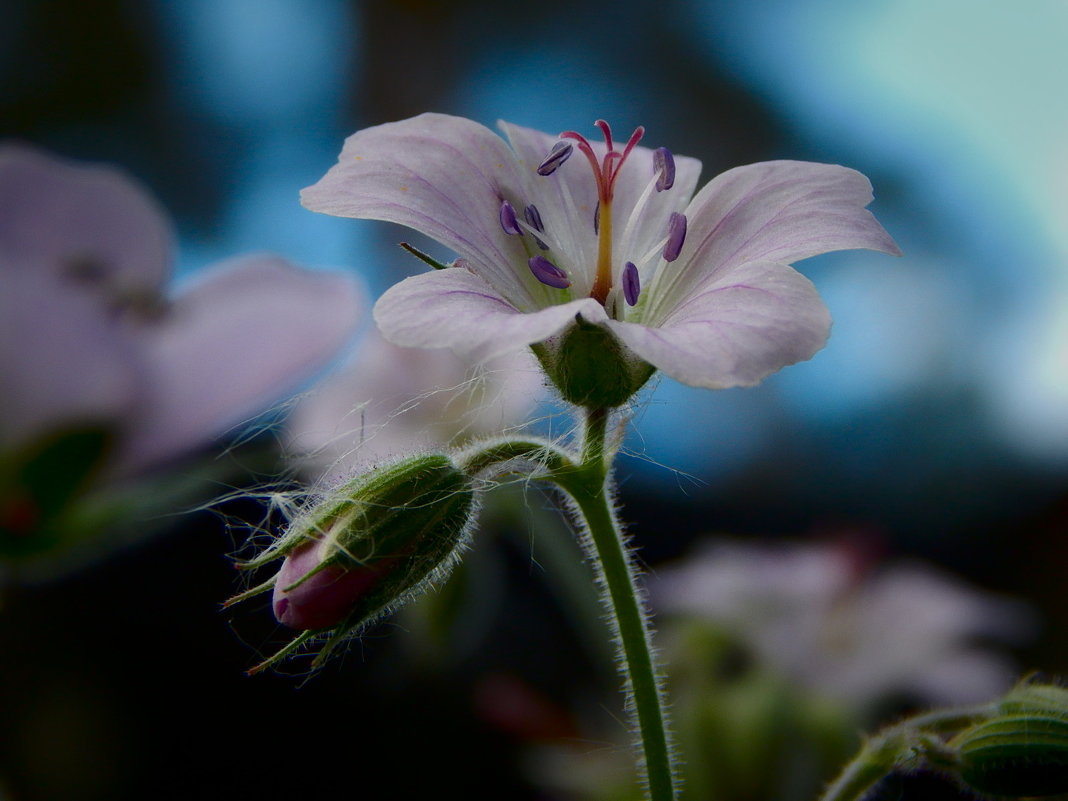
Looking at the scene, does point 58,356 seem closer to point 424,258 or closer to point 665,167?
point 424,258

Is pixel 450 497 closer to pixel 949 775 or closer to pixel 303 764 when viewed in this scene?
pixel 949 775

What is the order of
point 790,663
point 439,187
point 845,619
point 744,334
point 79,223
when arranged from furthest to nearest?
1. point 845,619
2. point 790,663
3. point 79,223
4. point 439,187
5. point 744,334

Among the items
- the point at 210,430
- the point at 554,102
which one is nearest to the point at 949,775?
the point at 210,430

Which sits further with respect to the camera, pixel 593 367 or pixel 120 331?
pixel 120 331

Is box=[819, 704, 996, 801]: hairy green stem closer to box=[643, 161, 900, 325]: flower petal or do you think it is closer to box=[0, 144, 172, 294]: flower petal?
box=[643, 161, 900, 325]: flower petal

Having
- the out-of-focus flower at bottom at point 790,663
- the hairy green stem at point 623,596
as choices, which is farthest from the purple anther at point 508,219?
the out-of-focus flower at bottom at point 790,663

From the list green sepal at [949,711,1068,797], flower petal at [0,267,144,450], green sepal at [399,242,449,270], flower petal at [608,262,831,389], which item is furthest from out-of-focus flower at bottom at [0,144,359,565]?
green sepal at [949,711,1068,797]

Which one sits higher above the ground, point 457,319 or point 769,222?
point 769,222

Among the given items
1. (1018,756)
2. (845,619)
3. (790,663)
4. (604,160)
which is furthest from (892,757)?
(845,619)
